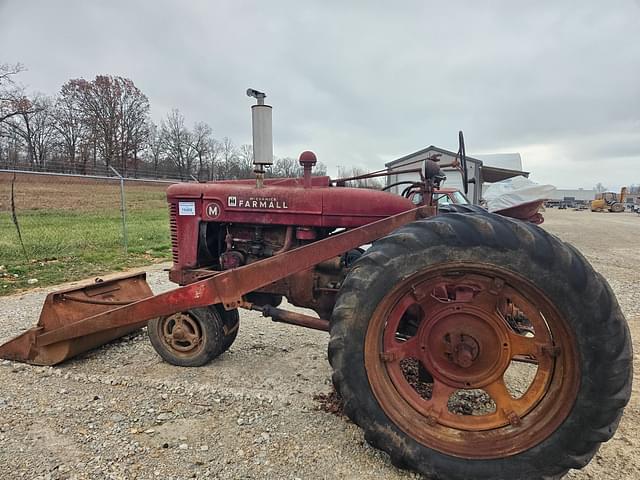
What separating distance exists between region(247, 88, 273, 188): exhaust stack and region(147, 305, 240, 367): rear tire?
47.7 inches

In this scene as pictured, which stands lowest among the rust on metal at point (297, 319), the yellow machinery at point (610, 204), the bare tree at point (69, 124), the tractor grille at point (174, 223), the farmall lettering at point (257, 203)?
the rust on metal at point (297, 319)

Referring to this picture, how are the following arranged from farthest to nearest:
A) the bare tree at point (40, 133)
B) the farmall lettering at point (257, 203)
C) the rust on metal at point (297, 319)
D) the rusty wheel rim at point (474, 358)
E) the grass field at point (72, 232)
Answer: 1. the bare tree at point (40, 133)
2. the grass field at point (72, 232)
3. the farmall lettering at point (257, 203)
4. the rust on metal at point (297, 319)
5. the rusty wheel rim at point (474, 358)

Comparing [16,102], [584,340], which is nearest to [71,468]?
[584,340]

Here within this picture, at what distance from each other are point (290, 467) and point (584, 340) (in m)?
1.54

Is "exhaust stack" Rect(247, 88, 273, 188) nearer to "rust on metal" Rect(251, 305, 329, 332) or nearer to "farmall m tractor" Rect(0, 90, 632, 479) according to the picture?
"farmall m tractor" Rect(0, 90, 632, 479)

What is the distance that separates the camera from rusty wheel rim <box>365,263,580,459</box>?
6.13 feet

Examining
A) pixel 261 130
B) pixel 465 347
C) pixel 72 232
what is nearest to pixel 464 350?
pixel 465 347

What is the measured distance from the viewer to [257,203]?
9.66ft

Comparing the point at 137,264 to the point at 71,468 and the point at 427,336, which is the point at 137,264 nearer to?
the point at 71,468

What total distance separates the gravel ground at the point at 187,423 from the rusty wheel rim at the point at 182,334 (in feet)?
0.53

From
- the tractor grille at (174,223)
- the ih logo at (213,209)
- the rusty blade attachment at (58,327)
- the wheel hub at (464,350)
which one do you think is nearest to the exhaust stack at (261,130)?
the ih logo at (213,209)

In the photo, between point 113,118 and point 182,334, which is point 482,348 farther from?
point 113,118

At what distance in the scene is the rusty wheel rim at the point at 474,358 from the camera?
1868mm

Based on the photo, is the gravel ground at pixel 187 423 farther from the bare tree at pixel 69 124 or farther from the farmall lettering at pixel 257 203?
the bare tree at pixel 69 124
